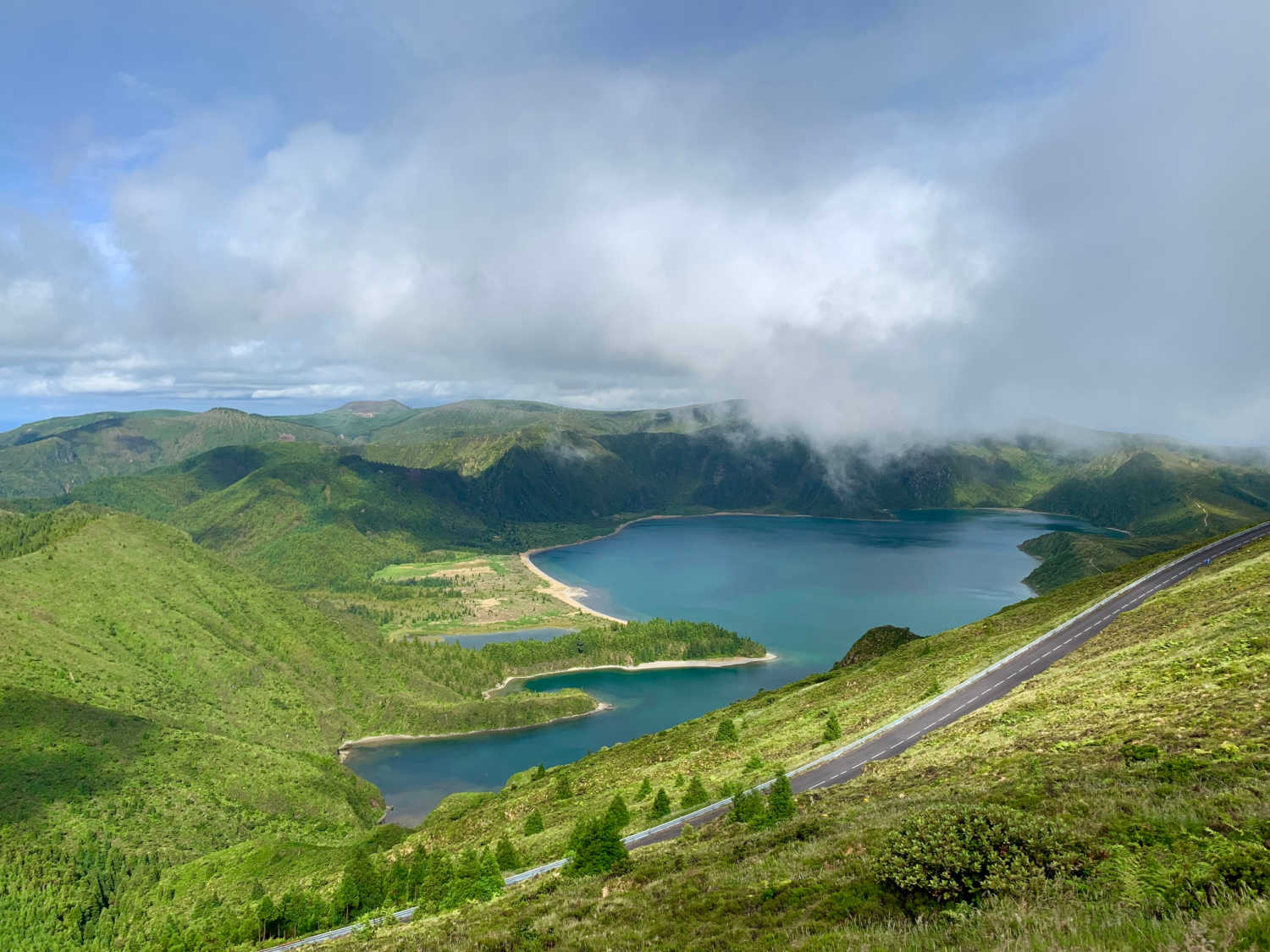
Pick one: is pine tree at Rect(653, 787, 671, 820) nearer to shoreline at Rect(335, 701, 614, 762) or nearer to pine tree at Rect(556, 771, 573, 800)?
pine tree at Rect(556, 771, 573, 800)

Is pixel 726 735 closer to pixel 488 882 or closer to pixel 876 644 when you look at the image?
pixel 488 882

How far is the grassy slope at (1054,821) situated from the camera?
12500 mm

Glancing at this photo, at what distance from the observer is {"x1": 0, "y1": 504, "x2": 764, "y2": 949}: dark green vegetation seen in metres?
85.7

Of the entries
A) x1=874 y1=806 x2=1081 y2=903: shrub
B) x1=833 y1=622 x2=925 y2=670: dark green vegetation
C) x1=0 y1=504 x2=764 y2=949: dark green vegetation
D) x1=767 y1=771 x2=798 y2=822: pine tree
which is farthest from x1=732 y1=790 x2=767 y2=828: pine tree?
Result: x1=833 y1=622 x2=925 y2=670: dark green vegetation

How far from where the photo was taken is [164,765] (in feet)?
406

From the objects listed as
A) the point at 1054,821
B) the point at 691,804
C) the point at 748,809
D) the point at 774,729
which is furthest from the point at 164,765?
the point at 1054,821

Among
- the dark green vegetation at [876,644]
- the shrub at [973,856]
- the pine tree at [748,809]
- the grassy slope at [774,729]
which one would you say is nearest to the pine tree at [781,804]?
the pine tree at [748,809]

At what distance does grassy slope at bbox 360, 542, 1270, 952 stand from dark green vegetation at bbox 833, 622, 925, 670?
61652 millimetres

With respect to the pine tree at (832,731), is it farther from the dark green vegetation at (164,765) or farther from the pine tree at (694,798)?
the dark green vegetation at (164,765)

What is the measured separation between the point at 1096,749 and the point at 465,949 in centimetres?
2692

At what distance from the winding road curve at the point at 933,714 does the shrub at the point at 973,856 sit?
24.9 meters

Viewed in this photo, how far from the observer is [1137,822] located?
17062 millimetres

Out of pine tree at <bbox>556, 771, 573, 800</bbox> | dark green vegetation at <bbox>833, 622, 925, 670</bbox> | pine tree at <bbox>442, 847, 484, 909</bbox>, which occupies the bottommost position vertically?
pine tree at <bbox>556, 771, 573, 800</bbox>

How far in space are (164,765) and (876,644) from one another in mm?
141936
